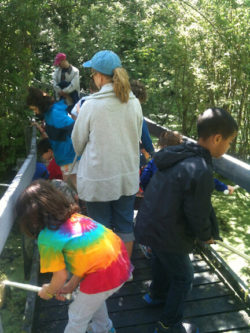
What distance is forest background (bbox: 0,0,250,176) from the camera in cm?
476

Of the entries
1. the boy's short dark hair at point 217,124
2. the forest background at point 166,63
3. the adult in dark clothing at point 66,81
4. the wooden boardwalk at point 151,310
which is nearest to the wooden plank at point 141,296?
the wooden boardwalk at point 151,310

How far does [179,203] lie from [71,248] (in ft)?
2.31

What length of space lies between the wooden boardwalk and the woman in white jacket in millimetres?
681

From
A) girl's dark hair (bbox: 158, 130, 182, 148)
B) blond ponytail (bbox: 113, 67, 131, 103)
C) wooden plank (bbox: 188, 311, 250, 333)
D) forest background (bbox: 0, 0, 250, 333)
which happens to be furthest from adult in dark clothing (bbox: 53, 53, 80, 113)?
wooden plank (bbox: 188, 311, 250, 333)

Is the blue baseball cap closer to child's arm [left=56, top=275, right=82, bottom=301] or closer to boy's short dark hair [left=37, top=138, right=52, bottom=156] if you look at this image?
child's arm [left=56, top=275, right=82, bottom=301]

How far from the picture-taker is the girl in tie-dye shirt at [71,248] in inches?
79.2

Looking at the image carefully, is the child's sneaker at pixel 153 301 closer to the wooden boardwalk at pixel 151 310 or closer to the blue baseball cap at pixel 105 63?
the wooden boardwalk at pixel 151 310

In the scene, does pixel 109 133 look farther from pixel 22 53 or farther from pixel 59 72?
pixel 59 72

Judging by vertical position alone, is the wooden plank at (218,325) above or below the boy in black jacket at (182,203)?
below

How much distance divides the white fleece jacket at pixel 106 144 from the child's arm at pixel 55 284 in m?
0.83

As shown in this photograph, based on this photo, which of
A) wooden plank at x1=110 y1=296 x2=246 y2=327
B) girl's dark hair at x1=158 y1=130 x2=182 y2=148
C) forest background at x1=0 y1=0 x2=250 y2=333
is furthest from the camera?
forest background at x1=0 y1=0 x2=250 y2=333

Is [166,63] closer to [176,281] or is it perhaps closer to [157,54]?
[157,54]

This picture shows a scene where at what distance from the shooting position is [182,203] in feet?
7.54

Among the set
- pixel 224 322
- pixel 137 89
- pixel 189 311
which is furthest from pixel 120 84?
pixel 224 322
